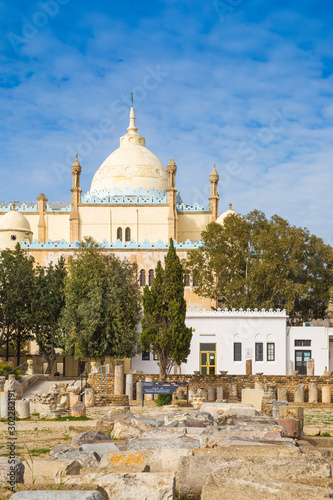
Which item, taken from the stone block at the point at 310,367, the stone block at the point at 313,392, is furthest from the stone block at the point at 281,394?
the stone block at the point at 310,367

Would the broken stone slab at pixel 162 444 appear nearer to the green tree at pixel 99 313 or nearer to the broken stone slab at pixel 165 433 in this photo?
the broken stone slab at pixel 165 433

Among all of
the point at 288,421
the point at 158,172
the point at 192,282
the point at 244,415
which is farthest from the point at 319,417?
the point at 158,172

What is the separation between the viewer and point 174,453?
941 centimetres

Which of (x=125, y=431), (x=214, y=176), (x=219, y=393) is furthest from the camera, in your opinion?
(x=214, y=176)

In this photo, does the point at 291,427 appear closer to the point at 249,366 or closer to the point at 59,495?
the point at 59,495

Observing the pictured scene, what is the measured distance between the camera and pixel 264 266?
40250 millimetres

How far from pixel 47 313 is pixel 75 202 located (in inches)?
672

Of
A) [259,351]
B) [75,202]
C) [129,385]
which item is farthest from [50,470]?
[75,202]

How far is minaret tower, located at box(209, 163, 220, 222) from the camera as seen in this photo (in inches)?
2165

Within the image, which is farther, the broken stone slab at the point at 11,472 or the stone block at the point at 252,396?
the stone block at the point at 252,396

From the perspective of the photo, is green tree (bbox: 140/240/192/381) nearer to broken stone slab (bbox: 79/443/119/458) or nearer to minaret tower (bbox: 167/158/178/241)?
broken stone slab (bbox: 79/443/119/458)

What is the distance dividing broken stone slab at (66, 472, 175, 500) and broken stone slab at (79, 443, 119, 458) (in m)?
2.76

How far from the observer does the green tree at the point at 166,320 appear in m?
29.3

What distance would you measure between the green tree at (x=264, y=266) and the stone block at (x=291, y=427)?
1013 inches
